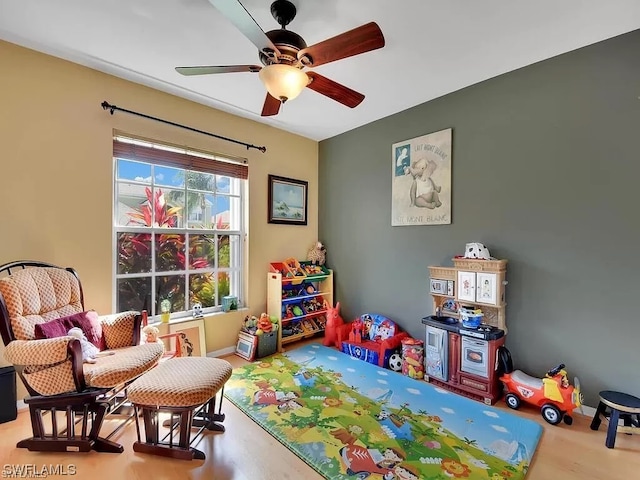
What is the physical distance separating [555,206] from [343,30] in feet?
6.82

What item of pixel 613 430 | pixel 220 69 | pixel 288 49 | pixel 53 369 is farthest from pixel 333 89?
pixel 613 430

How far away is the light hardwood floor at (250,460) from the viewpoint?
1.60m

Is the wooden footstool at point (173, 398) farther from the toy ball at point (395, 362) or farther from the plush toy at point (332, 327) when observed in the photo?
the plush toy at point (332, 327)

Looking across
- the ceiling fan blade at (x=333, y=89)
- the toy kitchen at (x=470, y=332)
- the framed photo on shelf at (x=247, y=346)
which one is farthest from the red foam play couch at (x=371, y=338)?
the ceiling fan blade at (x=333, y=89)

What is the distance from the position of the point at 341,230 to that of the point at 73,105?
9.64 feet

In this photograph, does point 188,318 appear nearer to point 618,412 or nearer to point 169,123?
point 169,123

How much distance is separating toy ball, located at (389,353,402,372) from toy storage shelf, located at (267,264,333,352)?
117 cm

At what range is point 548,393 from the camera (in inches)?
83.0

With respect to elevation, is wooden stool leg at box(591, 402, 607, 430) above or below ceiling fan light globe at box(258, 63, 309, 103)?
below

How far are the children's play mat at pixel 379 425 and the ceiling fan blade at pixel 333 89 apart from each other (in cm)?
224

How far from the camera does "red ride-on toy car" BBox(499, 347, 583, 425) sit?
2.04 meters

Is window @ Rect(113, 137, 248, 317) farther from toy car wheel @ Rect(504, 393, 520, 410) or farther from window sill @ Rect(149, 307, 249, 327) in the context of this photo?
toy car wheel @ Rect(504, 393, 520, 410)

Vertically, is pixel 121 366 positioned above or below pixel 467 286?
below

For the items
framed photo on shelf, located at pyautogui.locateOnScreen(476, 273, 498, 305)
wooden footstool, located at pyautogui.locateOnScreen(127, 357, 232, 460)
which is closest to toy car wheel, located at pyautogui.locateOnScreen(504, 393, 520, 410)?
framed photo on shelf, located at pyautogui.locateOnScreen(476, 273, 498, 305)
